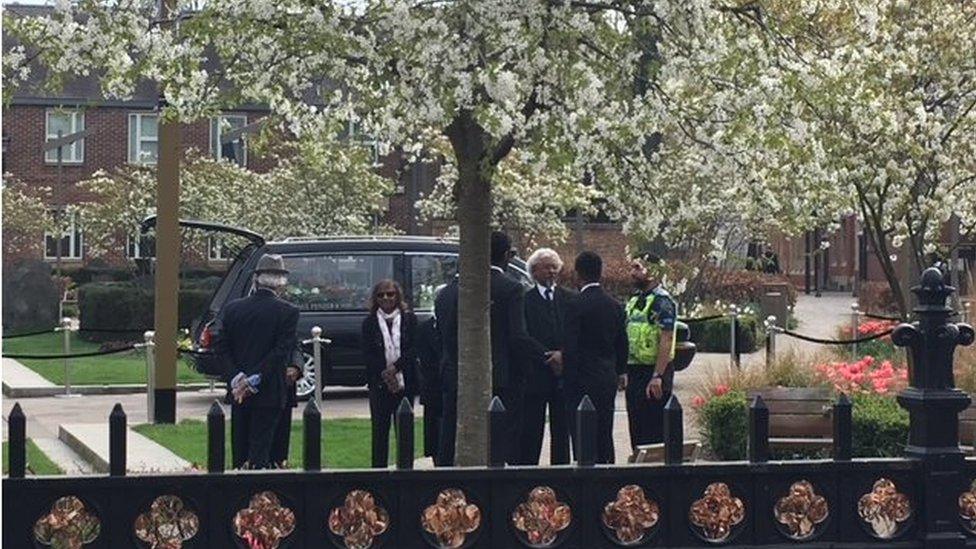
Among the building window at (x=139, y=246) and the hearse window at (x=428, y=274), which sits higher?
the building window at (x=139, y=246)

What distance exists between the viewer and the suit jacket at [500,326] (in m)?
10.6

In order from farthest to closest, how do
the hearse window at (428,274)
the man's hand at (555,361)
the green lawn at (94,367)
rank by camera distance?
1. the green lawn at (94,367)
2. the hearse window at (428,274)
3. the man's hand at (555,361)

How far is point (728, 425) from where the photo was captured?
11.8 m

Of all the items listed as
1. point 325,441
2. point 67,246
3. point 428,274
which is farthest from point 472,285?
point 67,246

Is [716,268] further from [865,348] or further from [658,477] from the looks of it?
[658,477]

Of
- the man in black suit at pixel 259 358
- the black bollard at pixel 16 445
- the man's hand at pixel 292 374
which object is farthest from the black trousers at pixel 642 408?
the black bollard at pixel 16 445

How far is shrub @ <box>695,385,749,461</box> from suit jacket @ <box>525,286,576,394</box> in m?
1.25

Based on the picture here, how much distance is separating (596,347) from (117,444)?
544cm

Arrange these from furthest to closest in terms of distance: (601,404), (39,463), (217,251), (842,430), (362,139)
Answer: (217,251), (39,463), (601,404), (362,139), (842,430)

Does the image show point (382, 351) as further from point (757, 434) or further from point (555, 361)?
point (757, 434)

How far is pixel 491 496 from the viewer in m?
5.66

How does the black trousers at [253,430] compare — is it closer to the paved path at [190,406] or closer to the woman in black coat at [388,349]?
the woman in black coat at [388,349]

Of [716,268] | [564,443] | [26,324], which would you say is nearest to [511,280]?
[564,443]

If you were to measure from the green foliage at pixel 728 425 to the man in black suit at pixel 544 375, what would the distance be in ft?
3.78
